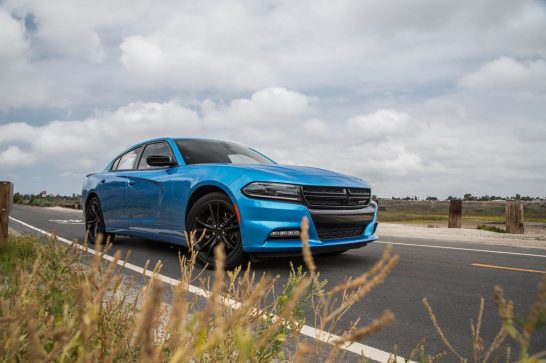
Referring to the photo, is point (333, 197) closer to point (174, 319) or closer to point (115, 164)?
point (174, 319)

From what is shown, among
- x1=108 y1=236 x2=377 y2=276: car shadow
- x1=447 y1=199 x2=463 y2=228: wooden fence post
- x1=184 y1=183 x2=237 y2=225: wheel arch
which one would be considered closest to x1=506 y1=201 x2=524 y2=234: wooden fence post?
x1=447 y1=199 x2=463 y2=228: wooden fence post

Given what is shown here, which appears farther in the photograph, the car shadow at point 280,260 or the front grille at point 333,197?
the car shadow at point 280,260

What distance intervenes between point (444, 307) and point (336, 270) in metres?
1.54

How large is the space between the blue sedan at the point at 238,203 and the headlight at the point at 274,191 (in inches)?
0.4

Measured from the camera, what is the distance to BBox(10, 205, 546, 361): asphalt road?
9.15 feet

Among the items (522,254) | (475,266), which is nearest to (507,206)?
(522,254)

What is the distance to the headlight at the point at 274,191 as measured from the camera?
4348 mm

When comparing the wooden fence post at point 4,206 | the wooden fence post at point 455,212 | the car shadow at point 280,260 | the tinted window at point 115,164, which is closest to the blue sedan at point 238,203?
the car shadow at point 280,260

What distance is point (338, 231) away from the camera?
4703 mm

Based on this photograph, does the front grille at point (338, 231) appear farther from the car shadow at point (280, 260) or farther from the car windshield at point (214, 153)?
the car windshield at point (214, 153)

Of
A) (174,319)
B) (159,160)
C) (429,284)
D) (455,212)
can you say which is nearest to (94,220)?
(159,160)

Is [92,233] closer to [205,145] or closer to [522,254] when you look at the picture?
[205,145]

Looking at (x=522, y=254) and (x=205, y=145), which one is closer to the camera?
(x=205, y=145)

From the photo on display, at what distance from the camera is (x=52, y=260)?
225 cm
